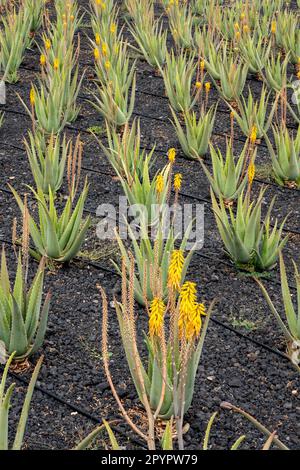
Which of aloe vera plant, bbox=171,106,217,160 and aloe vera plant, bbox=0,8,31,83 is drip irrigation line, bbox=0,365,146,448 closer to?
aloe vera plant, bbox=171,106,217,160

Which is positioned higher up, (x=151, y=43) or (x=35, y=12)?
(x=35, y=12)

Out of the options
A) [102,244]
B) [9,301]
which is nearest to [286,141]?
[102,244]

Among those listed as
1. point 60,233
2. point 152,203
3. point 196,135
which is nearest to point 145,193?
point 152,203

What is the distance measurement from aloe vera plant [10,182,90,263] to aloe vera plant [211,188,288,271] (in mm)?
521

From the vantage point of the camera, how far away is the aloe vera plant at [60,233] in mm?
2699

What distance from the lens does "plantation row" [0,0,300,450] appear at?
1667mm

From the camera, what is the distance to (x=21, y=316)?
216 cm

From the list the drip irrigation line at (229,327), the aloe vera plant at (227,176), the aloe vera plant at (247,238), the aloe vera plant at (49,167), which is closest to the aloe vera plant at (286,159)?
the aloe vera plant at (227,176)

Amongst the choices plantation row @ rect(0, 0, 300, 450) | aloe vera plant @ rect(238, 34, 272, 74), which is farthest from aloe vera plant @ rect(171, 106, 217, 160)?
aloe vera plant @ rect(238, 34, 272, 74)

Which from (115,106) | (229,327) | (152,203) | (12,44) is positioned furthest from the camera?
(12,44)

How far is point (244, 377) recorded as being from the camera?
231cm

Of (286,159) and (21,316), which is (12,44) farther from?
(21,316)

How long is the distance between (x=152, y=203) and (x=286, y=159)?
34.6 inches

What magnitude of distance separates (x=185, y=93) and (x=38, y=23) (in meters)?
1.96
